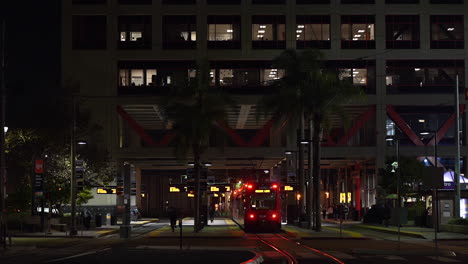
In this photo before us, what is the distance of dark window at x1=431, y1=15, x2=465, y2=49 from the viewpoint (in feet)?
273

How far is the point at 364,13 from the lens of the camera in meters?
83.4

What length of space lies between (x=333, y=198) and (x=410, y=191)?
4117 centimetres

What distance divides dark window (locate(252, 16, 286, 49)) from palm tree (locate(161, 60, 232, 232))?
30734 mm

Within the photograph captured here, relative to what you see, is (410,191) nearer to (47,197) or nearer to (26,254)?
(47,197)

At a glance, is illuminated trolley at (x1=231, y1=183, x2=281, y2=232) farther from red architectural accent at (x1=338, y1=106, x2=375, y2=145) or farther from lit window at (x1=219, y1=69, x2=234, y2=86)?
lit window at (x1=219, y1=69, x2=234, y2=86)

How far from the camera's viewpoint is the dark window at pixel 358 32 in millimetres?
83188

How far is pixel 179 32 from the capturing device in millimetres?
83500

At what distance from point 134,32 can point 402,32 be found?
28.9 m

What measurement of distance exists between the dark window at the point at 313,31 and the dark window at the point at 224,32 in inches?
260

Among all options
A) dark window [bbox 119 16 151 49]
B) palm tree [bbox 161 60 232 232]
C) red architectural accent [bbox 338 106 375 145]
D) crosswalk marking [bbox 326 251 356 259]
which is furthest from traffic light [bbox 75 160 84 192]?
red architectural accent [bbox 338 106 375 145]

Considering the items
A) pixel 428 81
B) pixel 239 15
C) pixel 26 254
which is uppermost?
pixel 239 15

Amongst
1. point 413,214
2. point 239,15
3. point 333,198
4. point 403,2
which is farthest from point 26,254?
point 333,198

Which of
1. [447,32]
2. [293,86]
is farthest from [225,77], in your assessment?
[293,86]

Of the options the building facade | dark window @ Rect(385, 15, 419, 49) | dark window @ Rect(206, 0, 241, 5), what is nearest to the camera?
the building facade
